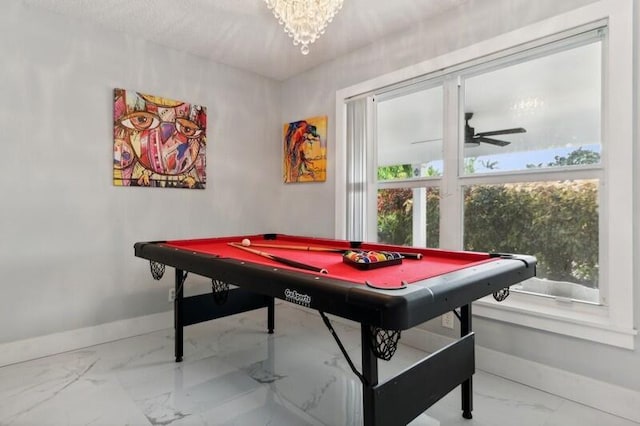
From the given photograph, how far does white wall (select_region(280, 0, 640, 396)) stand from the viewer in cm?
193

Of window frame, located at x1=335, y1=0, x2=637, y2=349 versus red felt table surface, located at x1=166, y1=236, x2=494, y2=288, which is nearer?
red felt table surface, located at x1=166, y1=236, x2=494, y2=288

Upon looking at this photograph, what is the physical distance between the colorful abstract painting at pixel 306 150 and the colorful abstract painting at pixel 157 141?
932mm

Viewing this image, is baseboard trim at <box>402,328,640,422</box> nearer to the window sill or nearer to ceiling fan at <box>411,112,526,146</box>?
the window sill

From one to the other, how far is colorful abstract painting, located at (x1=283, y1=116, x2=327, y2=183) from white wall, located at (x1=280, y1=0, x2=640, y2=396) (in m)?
0.09

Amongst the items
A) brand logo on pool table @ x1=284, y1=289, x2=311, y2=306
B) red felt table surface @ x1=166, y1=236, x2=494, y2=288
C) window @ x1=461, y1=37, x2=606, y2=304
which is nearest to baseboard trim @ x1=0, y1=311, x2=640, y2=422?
window @ x1=461, y1=37, x2=606, y2=304

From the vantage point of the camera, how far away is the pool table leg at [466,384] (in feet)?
5.78

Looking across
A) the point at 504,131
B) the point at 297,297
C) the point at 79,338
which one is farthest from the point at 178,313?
the point at 504,131

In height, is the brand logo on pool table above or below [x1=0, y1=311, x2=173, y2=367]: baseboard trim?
above

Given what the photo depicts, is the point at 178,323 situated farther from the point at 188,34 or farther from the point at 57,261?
the point at 188,34

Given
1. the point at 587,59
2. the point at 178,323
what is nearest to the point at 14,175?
the point at 178,323

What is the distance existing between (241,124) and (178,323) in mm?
2138

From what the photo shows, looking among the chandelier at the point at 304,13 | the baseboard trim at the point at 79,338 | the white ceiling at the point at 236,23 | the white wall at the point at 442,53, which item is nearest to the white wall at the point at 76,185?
the baseboard trim at the point at 79,338

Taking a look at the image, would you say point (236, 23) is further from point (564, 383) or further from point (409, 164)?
point (564, 383)

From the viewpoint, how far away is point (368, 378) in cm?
123
